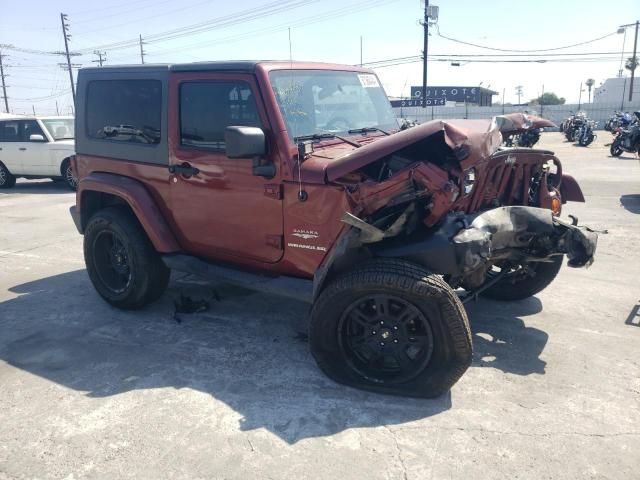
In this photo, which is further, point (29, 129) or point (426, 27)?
point (426, 27)

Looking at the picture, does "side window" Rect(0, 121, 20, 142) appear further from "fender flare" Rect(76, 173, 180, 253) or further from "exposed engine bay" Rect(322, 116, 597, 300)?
"exposed engine bay" Rect(322, 116, 597, 300)

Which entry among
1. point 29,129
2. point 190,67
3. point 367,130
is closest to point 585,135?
point 29,129

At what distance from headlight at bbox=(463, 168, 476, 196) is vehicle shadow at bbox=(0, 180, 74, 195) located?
12.1 meters

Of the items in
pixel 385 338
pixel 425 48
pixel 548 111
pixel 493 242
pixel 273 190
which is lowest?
pixel 385 338

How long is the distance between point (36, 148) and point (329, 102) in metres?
11.5

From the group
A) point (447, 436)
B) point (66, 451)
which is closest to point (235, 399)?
point (66, 451)

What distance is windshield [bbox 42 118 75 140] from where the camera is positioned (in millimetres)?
13320

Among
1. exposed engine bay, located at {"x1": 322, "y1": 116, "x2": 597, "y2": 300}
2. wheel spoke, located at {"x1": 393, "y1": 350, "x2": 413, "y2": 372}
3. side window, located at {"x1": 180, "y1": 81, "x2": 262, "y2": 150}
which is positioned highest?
side window, located at {"x1": 180, "y1": 81, "x2": 262, "y2": 150}

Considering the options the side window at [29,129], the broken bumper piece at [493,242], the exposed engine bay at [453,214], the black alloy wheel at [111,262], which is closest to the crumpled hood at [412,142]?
the exposed engine bay at [453,214]

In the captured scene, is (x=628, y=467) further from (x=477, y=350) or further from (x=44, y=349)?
(x=44, y=349)

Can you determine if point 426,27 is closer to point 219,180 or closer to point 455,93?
point 455,93

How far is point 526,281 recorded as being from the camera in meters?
4.70

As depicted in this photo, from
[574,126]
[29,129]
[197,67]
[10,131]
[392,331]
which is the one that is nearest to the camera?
[392,331]

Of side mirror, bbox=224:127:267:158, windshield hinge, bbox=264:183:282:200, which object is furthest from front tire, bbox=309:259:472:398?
side mirror, bbox=224:127:267:158
